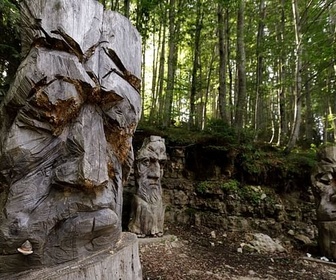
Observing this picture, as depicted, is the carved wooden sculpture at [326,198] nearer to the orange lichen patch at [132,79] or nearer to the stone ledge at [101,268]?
the stone ledge at [101,268]

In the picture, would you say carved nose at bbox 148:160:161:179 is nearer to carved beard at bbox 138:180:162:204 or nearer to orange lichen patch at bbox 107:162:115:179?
carved beard at bbox 138:180:162:204

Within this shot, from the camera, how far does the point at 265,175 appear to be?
8125 mm

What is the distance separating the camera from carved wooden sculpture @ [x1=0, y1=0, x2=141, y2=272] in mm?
1631

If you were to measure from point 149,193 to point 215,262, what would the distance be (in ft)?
6.59

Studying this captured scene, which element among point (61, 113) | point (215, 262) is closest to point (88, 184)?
point (61, 113)

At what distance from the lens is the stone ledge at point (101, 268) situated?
1.52 metres

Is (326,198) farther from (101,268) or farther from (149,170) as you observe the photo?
(101,268)

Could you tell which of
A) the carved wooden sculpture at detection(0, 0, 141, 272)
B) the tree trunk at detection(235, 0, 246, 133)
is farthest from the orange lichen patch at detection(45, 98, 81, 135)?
the tree trunk at detection(235, 0, 246, 133)

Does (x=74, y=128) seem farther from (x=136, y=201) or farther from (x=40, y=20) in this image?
(x=136, y=201)

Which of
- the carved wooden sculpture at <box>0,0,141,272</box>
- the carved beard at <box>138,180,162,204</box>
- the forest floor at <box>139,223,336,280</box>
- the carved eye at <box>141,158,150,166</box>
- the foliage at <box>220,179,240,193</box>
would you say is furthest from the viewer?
the foliage at <box>220,179,240,193</box>

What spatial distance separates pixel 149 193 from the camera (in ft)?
20.5

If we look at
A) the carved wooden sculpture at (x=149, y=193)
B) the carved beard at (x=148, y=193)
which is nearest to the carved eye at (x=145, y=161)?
the carved wooden sculpture at (x=149, y=193)

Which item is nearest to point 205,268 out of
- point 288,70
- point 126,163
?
point 126,163

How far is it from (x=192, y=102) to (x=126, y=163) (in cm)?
809
